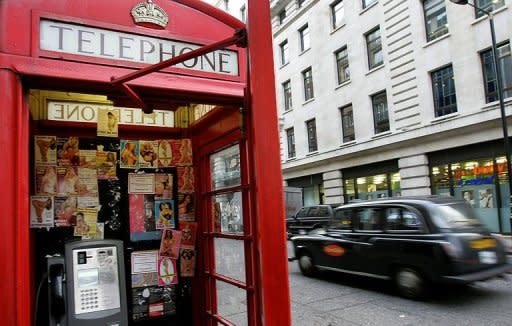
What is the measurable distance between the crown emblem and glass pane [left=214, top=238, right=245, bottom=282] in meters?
1.57

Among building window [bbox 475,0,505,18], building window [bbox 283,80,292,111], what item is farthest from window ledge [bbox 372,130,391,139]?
building window [bbox 283,80,292,111]

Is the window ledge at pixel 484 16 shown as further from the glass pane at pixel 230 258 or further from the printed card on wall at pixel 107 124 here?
the printed card on wall at pixel 107 124

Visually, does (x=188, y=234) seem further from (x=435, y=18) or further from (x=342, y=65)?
(x=342, y=65)

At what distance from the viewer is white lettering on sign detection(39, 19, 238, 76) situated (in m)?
2.18

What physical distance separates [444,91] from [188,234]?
1574 cm

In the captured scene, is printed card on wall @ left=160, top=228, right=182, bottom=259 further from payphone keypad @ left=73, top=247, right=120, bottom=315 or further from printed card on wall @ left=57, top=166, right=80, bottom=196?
printed card on wall @ left=57, top=166, right=80, bottom=196

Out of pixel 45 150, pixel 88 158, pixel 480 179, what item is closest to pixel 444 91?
pixel 480 179

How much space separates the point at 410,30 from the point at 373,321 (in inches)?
592

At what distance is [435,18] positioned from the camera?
16.9m

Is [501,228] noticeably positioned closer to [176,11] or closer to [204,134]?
[204,134]

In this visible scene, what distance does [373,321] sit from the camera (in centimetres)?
622

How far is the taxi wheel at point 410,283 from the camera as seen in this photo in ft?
23.2

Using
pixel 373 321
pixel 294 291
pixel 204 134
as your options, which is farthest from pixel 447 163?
pixel 204 134

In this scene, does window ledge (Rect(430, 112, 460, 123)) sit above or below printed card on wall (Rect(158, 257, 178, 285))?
above
